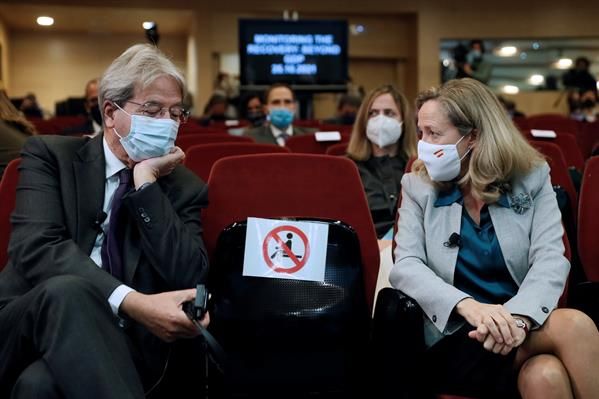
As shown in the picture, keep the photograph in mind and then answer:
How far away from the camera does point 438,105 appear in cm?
220

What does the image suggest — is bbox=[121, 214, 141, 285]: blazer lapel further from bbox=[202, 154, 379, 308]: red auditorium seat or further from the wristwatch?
the wristwatch

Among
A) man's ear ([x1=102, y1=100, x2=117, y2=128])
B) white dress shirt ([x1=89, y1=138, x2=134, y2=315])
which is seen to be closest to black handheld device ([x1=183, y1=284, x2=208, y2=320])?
white dress shirt ([x1=89, y1=138, x2=134, y2=315])

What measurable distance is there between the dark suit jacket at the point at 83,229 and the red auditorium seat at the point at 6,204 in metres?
0.12

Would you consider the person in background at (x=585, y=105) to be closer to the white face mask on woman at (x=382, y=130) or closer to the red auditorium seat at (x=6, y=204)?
the white face mask on woman at (x=382, y=130)

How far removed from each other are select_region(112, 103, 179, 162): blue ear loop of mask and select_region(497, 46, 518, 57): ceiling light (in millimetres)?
12230

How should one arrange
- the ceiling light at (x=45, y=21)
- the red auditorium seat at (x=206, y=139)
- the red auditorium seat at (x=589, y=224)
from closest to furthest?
the red auditorium seat at (x=589, y=224), the red auditorium seat at (x=206, y=139), the ceiling light at (x=45, y=21)

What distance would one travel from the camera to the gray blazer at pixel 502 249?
191 cm

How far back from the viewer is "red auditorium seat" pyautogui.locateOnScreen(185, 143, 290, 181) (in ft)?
9.28

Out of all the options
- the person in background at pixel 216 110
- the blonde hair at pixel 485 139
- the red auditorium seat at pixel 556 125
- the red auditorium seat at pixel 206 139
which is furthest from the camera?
the person in background at pixel 216 110

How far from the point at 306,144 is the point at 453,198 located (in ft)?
6.56

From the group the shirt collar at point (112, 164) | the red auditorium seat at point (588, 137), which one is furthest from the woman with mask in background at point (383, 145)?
the red auditorium seat at point (588, 137)

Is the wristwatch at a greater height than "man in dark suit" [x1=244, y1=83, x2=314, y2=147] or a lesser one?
lesser

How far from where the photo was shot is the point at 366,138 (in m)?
3.62

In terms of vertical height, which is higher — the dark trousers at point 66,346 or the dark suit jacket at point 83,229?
the dark suit jacket at point 83,229
